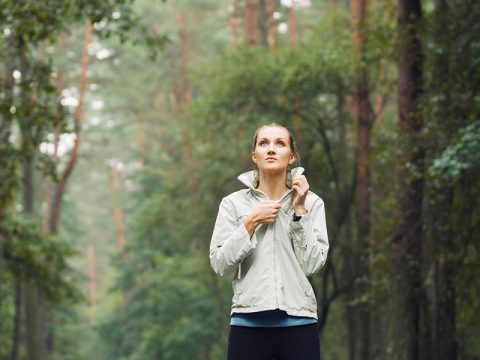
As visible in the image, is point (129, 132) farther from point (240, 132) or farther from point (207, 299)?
point (240, 132)

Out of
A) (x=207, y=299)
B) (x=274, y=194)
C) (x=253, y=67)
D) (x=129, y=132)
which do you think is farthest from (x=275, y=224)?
(x=129, y=132)

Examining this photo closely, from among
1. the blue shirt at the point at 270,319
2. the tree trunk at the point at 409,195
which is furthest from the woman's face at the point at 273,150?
the tree trunk at the point at 409,195

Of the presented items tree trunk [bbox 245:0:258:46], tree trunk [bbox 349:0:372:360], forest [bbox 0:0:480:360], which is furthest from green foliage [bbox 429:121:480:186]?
tree trunk [bbox 245:0:258:46]

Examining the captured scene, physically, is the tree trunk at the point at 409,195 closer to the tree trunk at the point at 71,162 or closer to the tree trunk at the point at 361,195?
the tree trunk at the point at 361,195

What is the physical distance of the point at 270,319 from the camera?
408cm

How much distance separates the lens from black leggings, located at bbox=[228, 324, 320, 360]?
13.3 feet

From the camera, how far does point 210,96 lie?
23.7 meters

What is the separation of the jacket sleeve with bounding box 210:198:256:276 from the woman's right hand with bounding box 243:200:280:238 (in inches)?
1.1

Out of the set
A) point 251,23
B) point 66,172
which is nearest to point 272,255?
point 251,23

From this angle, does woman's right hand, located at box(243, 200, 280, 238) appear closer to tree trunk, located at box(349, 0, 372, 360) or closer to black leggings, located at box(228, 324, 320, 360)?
black leggings, located at box(228, 324, 320, 360)

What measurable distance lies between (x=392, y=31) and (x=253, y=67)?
7.53 metres

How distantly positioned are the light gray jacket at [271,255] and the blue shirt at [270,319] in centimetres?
3

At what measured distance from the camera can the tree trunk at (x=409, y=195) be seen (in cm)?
1287

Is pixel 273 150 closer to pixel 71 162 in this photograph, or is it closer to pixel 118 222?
pixel 71 162
